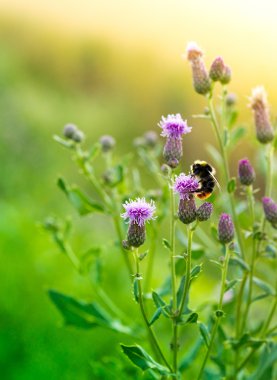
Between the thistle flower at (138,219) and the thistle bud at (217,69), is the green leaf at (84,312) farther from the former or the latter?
the thistle bud at (217,69)

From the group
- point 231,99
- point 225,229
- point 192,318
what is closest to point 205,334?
point 192,318

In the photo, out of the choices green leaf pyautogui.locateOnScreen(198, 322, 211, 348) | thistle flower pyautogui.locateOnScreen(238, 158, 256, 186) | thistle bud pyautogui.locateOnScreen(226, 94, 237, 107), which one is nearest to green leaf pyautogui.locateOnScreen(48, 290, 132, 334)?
green leaf pyautogui.locateOnScreen(198, 322, 211, 348)

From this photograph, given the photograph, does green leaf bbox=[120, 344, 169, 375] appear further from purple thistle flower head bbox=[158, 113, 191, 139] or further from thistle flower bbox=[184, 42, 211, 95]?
thistle flower bbox=[184, 42, 211, 95]

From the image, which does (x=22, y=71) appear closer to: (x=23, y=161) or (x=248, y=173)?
(x=23, y=161)

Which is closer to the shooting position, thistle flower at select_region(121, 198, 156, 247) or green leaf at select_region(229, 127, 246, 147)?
thistle flower at select_region(121, 198, 156, 247)

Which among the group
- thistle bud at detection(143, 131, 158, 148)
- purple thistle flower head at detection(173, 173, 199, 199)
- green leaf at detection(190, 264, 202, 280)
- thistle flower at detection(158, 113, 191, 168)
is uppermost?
thistle bud at detection(143, 131, 158, 148)

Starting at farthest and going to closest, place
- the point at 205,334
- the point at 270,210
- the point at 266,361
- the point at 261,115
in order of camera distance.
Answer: the point at 261,115, the point at 266,361, the point at 270,210, the point at 205,334

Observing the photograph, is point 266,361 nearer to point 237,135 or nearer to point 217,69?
point 237,135
